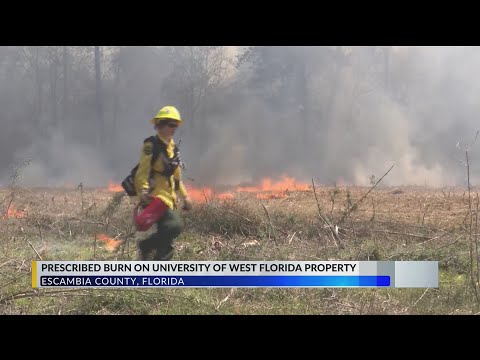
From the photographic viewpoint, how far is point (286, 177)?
315 inches

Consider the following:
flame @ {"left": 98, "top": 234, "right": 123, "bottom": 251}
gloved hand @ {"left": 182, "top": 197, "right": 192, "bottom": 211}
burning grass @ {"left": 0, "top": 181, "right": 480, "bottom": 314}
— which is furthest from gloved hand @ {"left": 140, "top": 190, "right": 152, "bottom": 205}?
flame @ {"left": 98, "top": 234, "right": 123, "bottom": 251}

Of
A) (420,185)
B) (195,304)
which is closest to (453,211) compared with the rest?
(420,185)

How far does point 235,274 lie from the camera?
5.55 m

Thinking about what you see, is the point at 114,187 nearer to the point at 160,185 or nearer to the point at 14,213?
the point at 160,185

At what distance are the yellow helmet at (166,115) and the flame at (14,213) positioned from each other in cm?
298

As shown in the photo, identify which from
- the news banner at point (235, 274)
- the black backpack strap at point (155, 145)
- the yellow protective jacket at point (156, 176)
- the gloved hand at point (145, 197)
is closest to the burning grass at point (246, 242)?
the news banner at point (235, 274)

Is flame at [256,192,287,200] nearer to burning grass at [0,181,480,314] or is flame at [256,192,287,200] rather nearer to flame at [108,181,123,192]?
burning grass at [0,181,480,314]

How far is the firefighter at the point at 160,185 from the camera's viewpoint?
20.2 ft

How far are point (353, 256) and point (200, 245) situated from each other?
2238 mm

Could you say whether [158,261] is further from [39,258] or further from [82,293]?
[39,258]

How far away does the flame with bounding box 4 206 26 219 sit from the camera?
7379 mm

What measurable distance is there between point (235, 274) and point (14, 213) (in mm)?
4071

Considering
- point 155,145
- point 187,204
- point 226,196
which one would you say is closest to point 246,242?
point 226,196

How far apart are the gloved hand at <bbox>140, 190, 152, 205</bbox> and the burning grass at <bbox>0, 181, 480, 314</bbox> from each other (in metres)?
0.32
